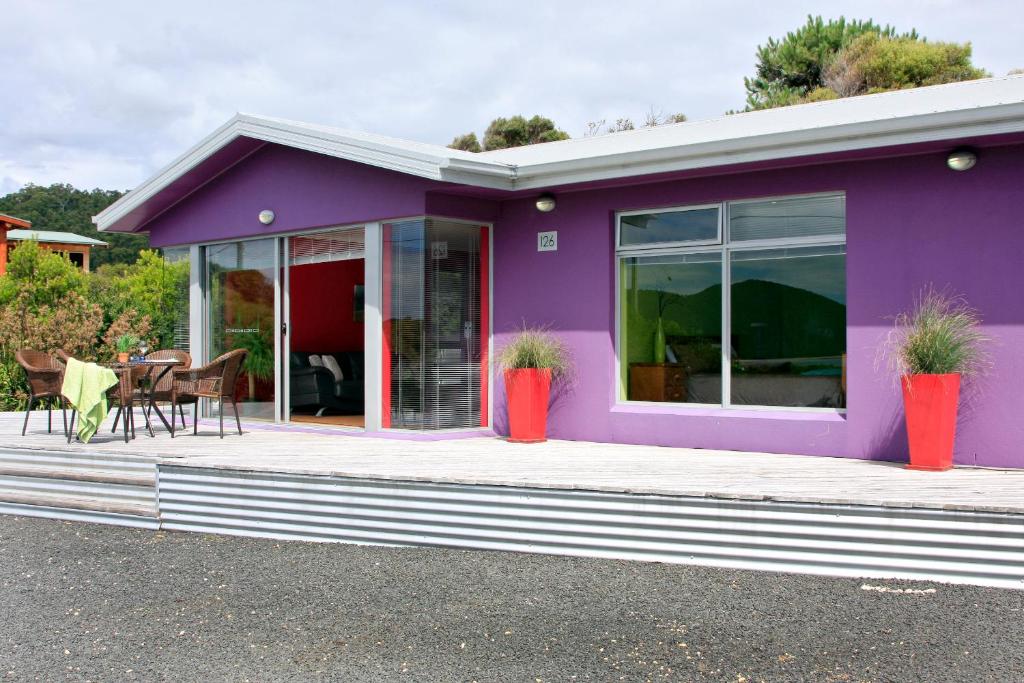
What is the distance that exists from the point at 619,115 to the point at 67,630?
26.2m

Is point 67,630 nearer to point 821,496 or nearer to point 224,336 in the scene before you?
point 821,496

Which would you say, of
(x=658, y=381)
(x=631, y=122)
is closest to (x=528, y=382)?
(x=658, y=381)

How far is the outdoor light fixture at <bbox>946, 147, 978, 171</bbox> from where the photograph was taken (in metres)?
6.28

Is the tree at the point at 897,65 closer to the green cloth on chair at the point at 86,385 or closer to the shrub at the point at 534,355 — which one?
the shrub at the point at 534,355

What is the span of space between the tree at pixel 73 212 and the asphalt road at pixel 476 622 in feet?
143

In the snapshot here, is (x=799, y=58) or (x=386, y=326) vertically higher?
(x=799, y=58)

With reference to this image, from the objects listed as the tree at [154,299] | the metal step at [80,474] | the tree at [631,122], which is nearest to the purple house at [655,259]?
the tree at [154,299]

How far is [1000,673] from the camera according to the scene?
11.2 ft

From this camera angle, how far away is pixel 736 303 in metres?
7.48

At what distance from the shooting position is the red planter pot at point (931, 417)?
6.05 meters

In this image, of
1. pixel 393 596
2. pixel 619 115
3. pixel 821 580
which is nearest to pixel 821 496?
pixel 821 580

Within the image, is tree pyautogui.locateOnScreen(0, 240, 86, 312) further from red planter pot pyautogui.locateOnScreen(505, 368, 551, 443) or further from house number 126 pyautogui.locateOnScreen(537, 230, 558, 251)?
red planter pot pyautogui.locateOnScreen(505, 368, 551, 443)

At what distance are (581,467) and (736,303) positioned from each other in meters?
2.07

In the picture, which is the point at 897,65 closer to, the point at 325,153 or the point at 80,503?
the point at 325,153
